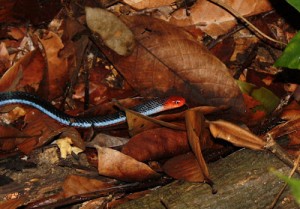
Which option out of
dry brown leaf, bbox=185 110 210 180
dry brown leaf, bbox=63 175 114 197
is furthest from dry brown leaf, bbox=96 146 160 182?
dry brown leaf, bbox=185 110 210 180

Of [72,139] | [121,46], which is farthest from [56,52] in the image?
[72,139]

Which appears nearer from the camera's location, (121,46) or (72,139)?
(72,139)

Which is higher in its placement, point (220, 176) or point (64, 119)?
point (220, 176)

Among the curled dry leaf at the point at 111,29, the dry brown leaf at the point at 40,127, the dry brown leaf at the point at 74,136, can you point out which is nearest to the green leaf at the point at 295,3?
the curled dry leaf at the point at 111,29

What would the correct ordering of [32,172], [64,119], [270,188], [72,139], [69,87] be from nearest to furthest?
[270,188] < [32,172] < [72,139] < [64,119] < [69,87]

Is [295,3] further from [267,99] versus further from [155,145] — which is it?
[155,145]

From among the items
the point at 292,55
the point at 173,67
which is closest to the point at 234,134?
the point at 292,55

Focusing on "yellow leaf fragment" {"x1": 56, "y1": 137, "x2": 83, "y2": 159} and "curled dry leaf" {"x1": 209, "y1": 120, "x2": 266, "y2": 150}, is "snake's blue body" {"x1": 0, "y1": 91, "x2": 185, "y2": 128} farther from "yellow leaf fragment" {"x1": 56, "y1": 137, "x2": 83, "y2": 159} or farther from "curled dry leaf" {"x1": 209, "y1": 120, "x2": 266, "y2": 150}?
"curled dry leaf" {"x1": 209, "y1": 120, "x2": 266, "y2": 150}

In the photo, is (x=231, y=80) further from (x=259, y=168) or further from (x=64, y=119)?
(x=64, y=119)
